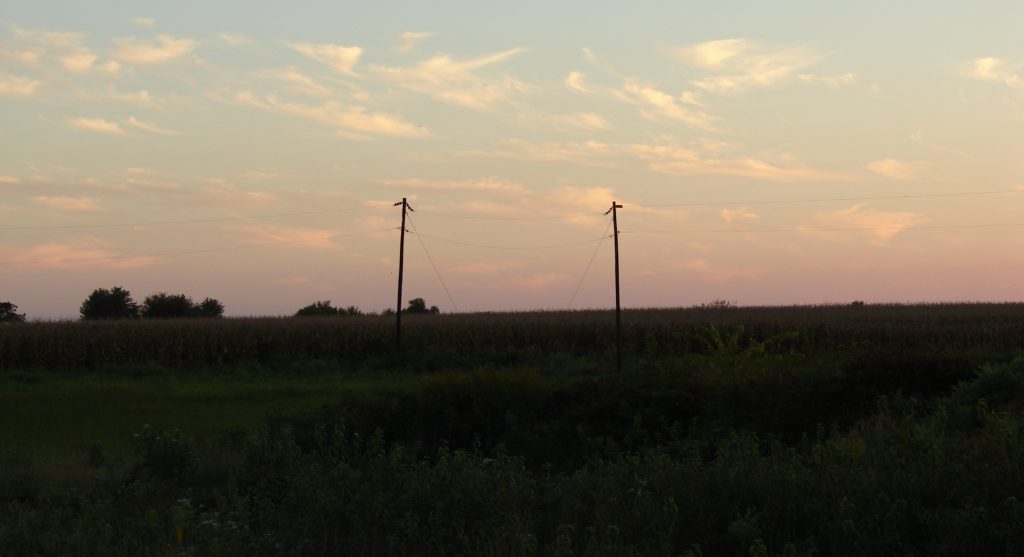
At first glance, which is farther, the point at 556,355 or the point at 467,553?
the point at 556,355

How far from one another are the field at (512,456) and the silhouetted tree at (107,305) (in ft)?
139

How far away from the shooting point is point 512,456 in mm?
18797

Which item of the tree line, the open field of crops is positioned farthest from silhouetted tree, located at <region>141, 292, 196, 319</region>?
the open field of crops

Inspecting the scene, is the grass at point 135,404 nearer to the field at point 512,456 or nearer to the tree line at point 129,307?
the field at point 512,456

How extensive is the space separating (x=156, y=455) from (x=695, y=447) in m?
8.98

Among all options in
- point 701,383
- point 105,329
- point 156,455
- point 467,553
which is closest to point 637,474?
point 467,553

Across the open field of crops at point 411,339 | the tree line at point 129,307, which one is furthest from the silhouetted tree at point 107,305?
the open field of crops at point 411,339

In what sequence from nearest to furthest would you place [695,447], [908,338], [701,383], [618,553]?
[618,553] < [695,447] < [701,383] < [908,338]

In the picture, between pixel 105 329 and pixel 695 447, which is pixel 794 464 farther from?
pixel 105 329

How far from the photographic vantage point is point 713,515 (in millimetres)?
11062

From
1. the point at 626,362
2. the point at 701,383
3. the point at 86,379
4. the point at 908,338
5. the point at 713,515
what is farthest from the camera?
the point at 908,338

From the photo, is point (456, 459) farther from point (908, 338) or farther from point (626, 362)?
point (908, 338)

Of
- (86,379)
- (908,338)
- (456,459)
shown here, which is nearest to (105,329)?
(86,379)

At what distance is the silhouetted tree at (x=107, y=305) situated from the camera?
3440 inches
